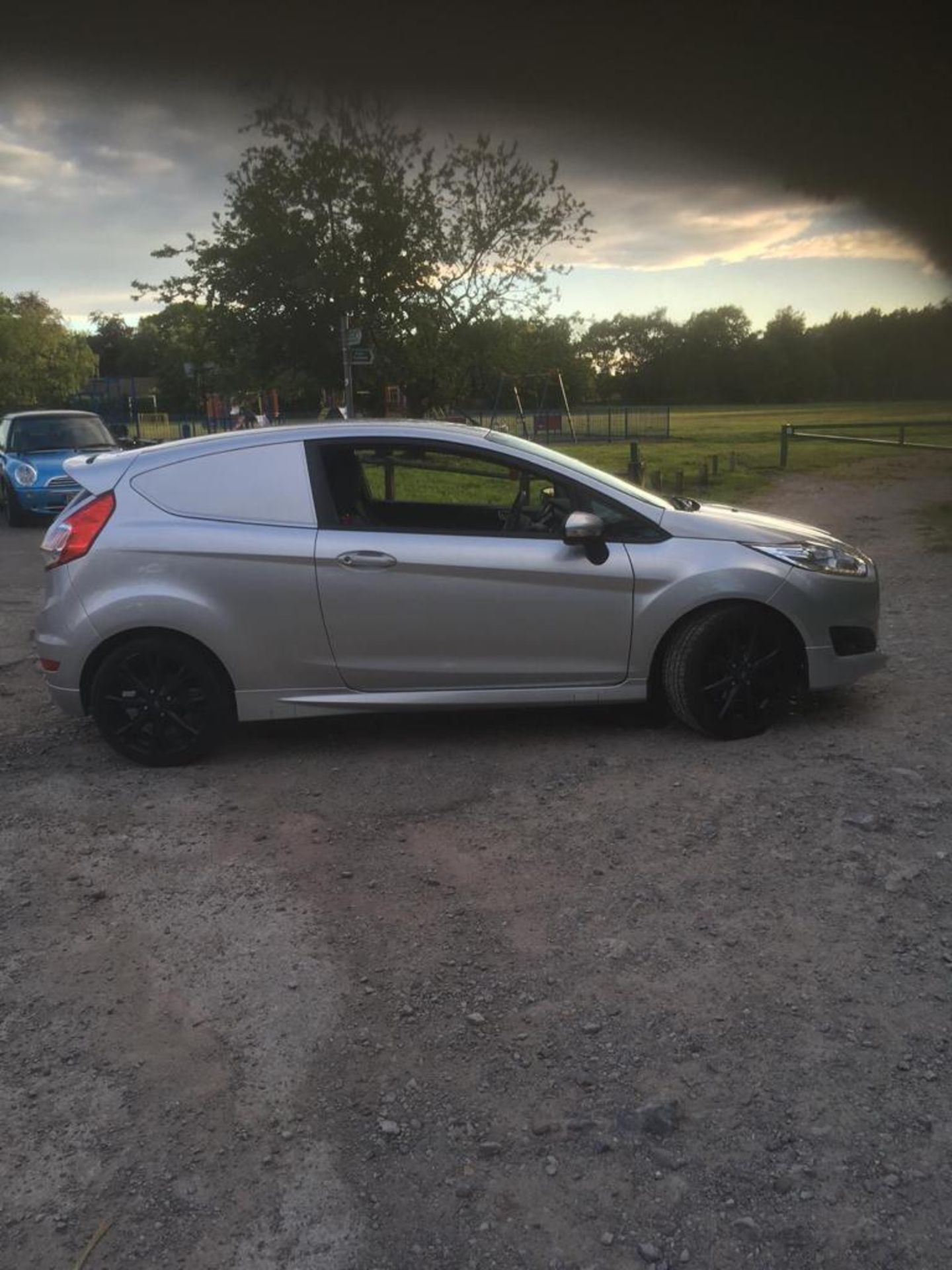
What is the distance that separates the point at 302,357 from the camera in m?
23.7

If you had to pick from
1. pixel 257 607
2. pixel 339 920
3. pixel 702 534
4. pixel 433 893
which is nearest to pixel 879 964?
pixel 433 893

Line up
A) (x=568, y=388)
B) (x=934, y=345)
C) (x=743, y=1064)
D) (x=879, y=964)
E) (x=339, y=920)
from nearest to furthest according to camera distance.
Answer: (x=934, y=345)
(x=743, y=1064)
(x=879, y=964)
(x=339, y=920)
(x=568, y=388)

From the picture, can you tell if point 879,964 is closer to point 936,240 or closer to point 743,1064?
point 743,1064

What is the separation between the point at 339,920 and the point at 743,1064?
135 cm

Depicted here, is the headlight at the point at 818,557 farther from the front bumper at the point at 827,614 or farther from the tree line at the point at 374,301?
the tree line at the point at 374,301

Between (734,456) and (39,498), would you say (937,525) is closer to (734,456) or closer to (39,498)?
(734,456)

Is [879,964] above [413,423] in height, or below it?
below

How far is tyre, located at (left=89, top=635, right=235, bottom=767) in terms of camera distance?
4410mm

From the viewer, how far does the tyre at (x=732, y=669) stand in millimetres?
4477

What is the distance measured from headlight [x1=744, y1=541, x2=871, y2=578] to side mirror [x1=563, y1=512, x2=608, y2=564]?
695 millimetres

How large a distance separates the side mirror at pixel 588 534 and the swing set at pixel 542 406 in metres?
25.7

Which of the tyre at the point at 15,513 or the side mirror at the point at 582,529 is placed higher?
the side mirror at the point at 582,529

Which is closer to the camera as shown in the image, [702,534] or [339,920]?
[339,920]

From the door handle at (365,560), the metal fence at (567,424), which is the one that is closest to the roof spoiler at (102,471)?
the door handle at (365,560)
